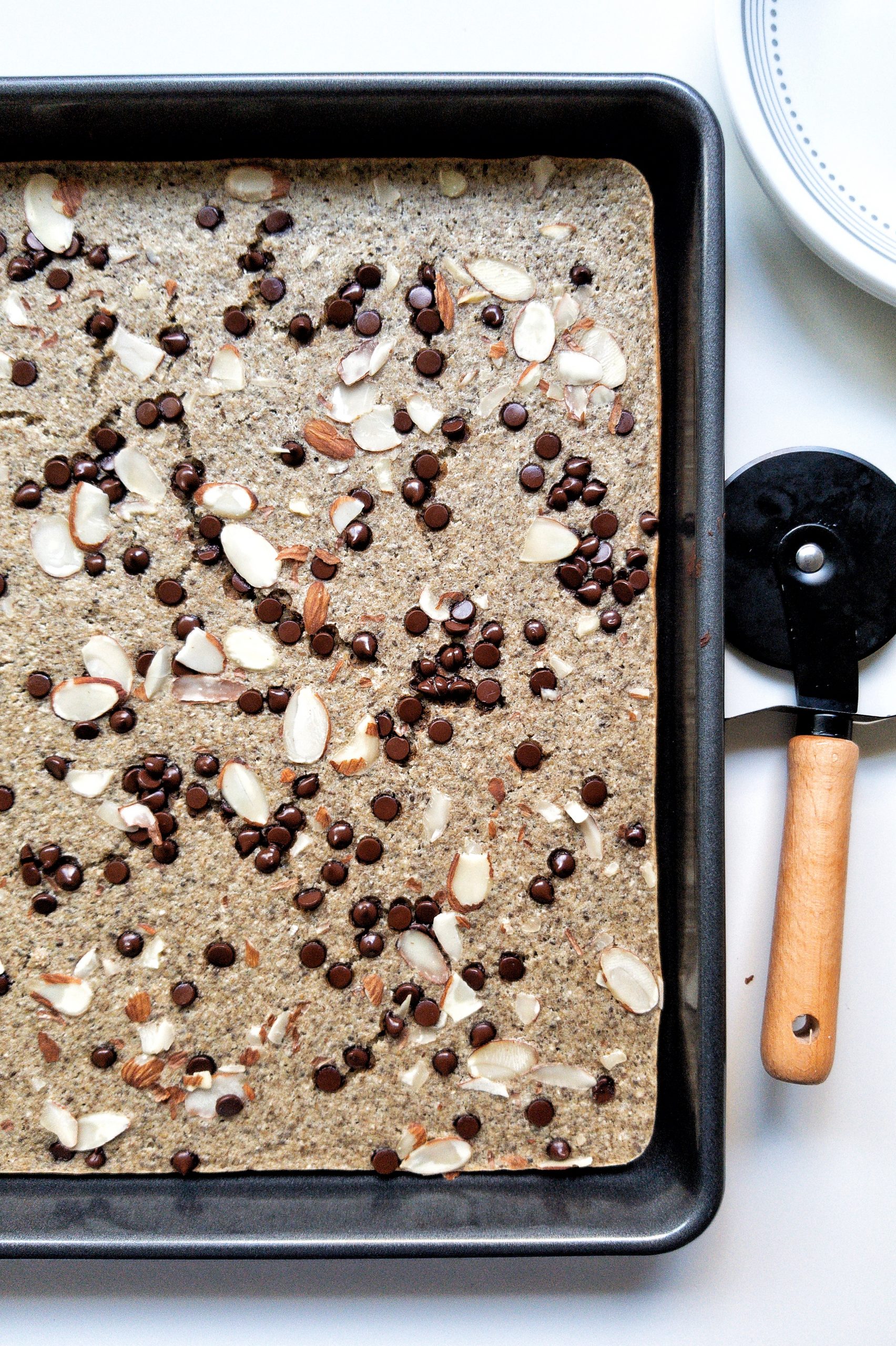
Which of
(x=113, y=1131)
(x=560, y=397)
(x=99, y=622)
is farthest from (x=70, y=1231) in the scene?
(x=560, y=397)

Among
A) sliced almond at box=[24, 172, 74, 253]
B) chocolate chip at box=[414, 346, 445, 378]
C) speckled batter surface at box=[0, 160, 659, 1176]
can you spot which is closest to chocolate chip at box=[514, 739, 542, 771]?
speckled batter surface at box=[0, 160, 659, 1176]

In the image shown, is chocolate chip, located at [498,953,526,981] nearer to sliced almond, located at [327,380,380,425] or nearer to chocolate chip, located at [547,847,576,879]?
A: chocolate chip, located at [547,847,576,879]

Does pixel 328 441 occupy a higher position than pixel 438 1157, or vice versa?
pixel 328 441

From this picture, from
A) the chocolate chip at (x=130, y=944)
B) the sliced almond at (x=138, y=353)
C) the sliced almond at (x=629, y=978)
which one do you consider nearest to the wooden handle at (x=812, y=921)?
the sliced almond at (x=629, y=978)

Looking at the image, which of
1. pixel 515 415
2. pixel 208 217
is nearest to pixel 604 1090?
pixel 515 415

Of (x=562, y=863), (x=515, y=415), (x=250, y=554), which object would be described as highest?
(x=515, y=415)

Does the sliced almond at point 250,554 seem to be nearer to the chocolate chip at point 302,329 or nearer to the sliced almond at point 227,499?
the sliced almond at point 227,499

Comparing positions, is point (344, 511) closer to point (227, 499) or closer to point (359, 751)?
point (227, 499)
